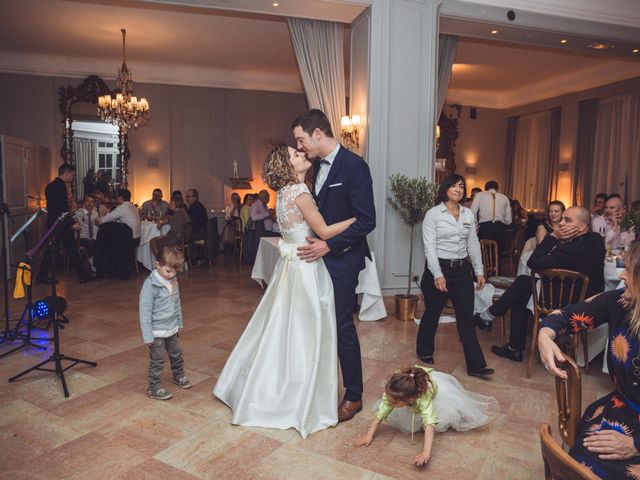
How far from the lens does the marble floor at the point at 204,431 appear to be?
250 cm

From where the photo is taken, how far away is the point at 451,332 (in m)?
4.92

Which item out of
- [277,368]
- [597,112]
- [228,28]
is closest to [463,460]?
[277,368]

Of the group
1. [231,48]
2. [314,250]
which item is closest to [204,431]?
[314,250]

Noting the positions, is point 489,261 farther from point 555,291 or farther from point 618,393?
point 618,393

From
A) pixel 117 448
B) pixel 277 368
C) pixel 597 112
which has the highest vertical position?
pixel 597 112

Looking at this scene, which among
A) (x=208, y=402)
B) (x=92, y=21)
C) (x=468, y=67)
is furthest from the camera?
(x=468, y=67)

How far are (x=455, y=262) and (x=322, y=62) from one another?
4.09 meters

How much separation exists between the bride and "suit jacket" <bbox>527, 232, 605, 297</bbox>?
1.74 meters

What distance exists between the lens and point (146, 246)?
8055 millimetres

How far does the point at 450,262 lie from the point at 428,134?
2.95m

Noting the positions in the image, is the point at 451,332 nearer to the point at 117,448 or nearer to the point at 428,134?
the point at 428,134

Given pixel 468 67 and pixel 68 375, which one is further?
pixel 468 67

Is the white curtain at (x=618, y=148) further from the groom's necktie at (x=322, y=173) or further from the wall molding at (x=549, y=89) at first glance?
the groom's necktie at (x=322, y=173)

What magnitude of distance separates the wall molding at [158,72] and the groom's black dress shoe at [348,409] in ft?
30.3
